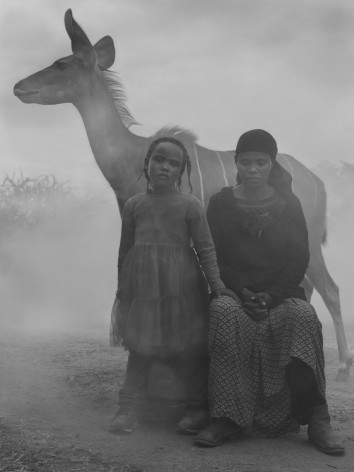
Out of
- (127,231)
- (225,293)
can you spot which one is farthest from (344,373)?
(127,231)

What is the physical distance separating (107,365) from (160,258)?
7.80 feet

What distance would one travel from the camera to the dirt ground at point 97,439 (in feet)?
10.3

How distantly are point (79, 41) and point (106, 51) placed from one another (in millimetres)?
777

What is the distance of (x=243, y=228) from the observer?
393 centimetres

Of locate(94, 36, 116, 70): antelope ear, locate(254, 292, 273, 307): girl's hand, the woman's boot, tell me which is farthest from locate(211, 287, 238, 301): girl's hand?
locate(94, 36, 116, 70): antelope ear

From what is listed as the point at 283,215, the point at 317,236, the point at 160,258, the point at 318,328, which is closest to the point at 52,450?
the point at 160,258

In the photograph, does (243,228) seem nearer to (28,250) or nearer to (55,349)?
(55,349)

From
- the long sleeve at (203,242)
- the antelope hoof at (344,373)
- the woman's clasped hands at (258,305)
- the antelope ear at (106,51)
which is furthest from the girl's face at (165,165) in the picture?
the antelope hoof at (344,373)

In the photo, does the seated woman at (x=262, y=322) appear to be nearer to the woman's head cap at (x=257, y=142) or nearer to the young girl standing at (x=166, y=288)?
the woman's head cap at (x=257, y=142)

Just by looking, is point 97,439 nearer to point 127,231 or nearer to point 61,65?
point 127,231

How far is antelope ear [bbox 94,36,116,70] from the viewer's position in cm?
631

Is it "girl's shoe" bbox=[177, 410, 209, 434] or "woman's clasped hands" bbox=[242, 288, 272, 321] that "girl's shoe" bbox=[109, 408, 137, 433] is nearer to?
"girl's shoe" bbox=[177, 410, 209, 434]

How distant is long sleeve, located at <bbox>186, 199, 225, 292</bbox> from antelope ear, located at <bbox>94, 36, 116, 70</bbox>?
3.06 m

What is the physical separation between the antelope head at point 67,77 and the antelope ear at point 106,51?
0.45 metres
